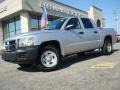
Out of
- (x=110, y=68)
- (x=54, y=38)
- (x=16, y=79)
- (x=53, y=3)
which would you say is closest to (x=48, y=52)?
(x=54, y=38)

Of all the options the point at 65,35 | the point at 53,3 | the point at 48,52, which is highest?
the point at 53,3

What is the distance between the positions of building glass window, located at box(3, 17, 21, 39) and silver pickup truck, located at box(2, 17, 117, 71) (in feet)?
63.2

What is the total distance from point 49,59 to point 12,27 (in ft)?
73.9

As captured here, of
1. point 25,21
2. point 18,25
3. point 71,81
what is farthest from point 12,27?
point 71,81

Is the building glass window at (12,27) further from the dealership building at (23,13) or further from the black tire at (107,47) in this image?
the black tire at (107,47)

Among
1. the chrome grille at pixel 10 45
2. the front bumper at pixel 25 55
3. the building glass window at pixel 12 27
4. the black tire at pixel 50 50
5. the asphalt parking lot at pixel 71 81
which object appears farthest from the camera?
the building glass window at pixel 12 27

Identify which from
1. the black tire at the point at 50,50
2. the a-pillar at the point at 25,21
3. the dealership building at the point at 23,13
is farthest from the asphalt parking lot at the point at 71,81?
the a-pillar at the point at 25,21

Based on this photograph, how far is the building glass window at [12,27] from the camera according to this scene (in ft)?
93.2

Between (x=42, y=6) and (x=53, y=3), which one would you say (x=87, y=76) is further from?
(x=53, y=3)

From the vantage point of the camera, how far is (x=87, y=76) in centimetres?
645

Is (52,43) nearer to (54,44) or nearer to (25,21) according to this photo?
(54,44)

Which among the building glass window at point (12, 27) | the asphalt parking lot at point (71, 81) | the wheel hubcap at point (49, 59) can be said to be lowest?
the asphalt parking lot at point (71, 81)

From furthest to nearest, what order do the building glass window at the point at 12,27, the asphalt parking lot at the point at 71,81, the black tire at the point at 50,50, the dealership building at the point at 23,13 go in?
the building glass window at the point at 12,27, the dealership building at the point at 23,13, the black tire at the point at 50,50, the asphalt parking lot at the point at 71,81

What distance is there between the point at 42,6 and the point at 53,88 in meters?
23.5
